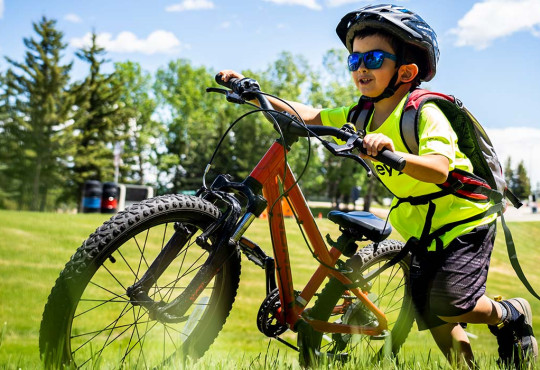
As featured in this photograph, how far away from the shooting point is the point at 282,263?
326 cm

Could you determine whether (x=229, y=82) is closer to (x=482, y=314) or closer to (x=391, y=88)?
(x=391, y=88)

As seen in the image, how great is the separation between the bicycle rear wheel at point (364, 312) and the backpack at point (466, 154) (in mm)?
731

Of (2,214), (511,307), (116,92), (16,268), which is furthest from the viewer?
(116,92)

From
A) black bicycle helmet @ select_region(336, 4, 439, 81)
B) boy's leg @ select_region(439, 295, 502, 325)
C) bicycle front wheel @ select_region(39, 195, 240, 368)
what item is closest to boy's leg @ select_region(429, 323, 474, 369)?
boy's leg @ select_region(439, 295, 502, 325)

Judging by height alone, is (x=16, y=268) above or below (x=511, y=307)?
below

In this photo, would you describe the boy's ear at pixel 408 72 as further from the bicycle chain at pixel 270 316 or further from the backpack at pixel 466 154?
the bicycle chain at pixel 270 316

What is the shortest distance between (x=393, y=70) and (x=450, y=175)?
0.67 m

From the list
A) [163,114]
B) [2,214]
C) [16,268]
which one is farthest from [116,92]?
[16,268]

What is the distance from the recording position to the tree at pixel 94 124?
39.0 meters

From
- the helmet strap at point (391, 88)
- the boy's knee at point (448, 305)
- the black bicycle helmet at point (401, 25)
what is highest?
the black bicycle helmet at point (401, 25)

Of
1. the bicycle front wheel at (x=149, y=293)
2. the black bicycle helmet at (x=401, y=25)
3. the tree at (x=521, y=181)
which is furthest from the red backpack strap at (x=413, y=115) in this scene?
the tree at (x=521, y=181)

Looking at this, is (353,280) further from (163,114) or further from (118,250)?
(163,114)

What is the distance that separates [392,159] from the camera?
2.38m

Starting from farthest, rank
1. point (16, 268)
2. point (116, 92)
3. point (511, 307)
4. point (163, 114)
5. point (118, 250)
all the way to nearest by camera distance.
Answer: point (163, 114), point (116, 92), point (16, 268), point (511, 307), point (118, 250)
